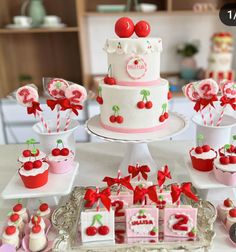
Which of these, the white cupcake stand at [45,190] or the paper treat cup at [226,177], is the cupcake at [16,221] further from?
the paper treat cup at [226,177]

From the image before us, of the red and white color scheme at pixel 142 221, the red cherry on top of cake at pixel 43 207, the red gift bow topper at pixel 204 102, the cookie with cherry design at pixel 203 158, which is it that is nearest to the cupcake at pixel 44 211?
the red cherry on top of cake at pixel 43 207

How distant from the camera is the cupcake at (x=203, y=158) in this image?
3.35 ft

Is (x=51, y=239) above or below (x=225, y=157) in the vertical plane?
below

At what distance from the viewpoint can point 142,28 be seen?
1121mm

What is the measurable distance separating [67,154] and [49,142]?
137 mm

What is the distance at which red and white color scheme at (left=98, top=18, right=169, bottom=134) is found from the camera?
1.11 meters

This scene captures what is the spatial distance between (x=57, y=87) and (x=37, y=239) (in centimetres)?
50

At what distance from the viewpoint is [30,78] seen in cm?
274

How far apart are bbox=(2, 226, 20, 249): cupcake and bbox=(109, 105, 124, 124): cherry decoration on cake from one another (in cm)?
48

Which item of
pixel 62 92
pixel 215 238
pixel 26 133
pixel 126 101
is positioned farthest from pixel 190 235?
pixel 26 133

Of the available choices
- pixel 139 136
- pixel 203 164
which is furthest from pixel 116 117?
pixel 203 164

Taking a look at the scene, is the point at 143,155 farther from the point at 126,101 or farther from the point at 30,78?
the point at 30,78

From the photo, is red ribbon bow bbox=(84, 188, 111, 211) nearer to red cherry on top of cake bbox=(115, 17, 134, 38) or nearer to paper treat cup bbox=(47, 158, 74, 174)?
paper treat cup bbox=(47, 158, 74, 174)

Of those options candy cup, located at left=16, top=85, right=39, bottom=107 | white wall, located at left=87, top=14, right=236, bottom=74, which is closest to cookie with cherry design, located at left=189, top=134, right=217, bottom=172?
candy cup, located at left=16, top=85, right=39, bottom=107
